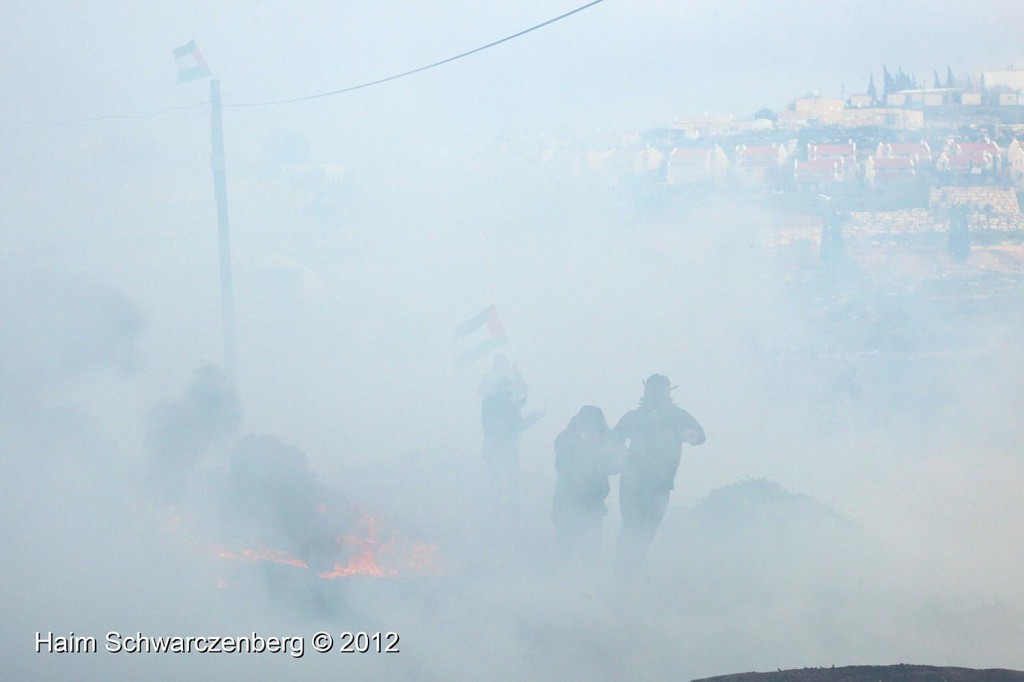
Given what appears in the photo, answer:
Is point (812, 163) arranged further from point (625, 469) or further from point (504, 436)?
Result: point (625, 469)

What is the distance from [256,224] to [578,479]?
2364cm

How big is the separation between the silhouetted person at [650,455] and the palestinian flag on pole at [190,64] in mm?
12400

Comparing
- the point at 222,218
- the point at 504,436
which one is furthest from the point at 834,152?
the point at 504,436

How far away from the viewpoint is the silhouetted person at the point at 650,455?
1023cm

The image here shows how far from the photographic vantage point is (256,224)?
104 ft

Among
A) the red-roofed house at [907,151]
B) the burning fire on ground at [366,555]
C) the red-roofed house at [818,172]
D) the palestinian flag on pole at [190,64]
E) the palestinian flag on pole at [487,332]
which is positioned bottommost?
the burning fire on ground at [366,555]

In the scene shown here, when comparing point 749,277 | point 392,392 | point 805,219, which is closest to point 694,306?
point 749,277

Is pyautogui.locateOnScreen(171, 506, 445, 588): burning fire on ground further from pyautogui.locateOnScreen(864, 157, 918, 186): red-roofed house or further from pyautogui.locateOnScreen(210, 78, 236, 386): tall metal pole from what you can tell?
pyautogui.locateOnScreen(864, 157, 918, 186): red-roofed house

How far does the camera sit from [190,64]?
61.3ft

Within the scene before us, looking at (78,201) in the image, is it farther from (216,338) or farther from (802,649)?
(802,649)

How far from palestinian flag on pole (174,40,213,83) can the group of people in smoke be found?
12001 mm

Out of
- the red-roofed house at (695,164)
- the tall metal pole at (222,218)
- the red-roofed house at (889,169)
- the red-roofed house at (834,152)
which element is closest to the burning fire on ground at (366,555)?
the tall metal pole at (222,218)

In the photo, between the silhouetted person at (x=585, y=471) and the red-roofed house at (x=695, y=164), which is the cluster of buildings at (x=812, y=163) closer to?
the red-roofed house at (x=695, y=164)

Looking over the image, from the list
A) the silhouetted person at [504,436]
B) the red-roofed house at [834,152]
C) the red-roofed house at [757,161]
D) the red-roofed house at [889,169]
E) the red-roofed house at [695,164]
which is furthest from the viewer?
the red-roofed house at [695,164]
